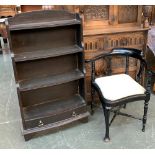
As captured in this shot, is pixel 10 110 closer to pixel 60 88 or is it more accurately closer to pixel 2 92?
pixel 2 92

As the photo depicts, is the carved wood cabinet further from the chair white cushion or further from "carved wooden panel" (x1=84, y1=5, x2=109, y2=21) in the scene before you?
the chair white cushion

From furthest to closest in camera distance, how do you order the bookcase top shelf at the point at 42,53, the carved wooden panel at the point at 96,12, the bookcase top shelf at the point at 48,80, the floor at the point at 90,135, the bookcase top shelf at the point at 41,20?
the carved wooden panel at the point at 96,12, the floor at the point at 90,135, the bookcase top shelf at the point at 48,80, the bookcase top shelf at the point at 42,53, the bookcase top shelf at the point at 41,20

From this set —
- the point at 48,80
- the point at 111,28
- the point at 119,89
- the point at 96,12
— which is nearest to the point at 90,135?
the point at 119,89

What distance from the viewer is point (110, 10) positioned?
2.31 meters

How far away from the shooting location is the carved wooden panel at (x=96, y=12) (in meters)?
2.26

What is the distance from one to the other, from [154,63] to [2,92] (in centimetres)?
220

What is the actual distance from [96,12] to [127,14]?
1.17ft

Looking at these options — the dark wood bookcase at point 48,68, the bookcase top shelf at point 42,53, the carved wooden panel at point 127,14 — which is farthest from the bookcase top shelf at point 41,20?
the carved wooden panel at point 127,14

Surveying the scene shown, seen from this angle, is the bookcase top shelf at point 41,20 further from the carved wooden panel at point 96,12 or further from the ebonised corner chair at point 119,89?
the ebonised corner chair at point 119,89

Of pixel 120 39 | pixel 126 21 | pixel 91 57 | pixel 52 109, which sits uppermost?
pixel 126 21

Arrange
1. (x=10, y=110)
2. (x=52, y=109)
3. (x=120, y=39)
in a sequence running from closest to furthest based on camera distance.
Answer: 1. (x=52, y=109)
2. (x=120, y=39)
3. (x=10, y=110)

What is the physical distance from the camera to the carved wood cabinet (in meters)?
2.29

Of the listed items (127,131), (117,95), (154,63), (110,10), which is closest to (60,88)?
(117,95)

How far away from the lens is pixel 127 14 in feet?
7.80
